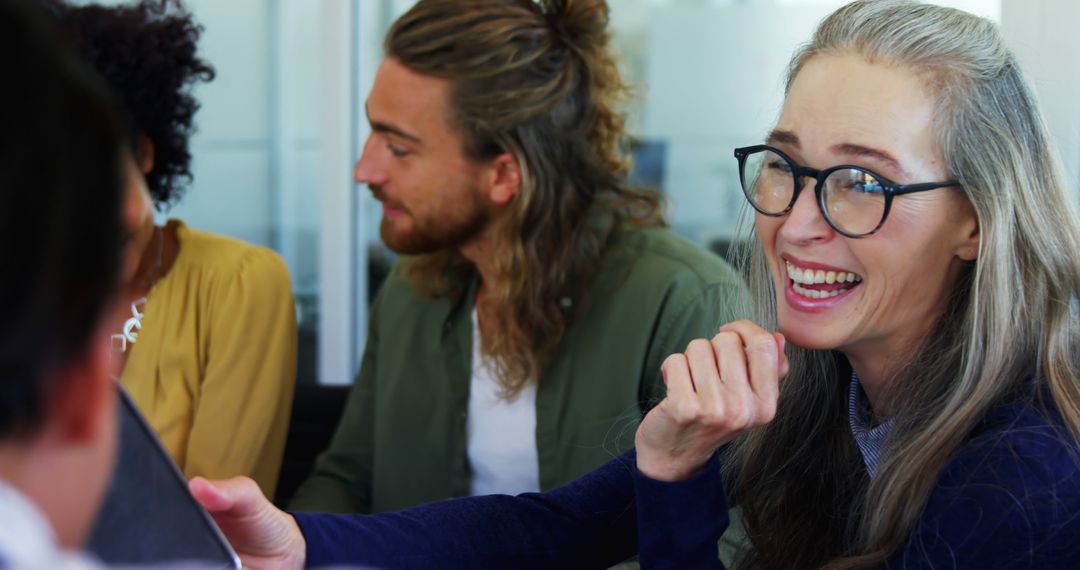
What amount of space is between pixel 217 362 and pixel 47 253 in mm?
1670

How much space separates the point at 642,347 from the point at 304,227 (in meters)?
1.57

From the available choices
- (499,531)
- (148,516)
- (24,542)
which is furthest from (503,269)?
(24,542)

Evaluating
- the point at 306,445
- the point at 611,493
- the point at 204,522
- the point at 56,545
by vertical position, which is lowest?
the point at 306,445

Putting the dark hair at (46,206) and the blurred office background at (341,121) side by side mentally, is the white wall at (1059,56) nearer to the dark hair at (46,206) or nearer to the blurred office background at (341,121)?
the blurred office background at (341,121)

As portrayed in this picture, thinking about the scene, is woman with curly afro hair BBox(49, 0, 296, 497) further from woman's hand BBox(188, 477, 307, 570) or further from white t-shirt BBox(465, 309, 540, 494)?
woman's hand BBox(188, 477, 307, 570)

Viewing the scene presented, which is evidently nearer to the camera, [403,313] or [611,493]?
[611,493]

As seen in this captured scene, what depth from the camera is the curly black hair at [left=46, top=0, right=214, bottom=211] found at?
2.16 m

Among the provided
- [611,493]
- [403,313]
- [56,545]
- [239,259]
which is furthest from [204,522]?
[403,313]

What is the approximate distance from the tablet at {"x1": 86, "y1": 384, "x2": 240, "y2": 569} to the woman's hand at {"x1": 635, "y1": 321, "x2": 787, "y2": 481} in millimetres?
519

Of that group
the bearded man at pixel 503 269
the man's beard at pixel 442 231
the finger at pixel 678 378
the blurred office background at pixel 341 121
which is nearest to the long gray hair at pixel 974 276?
the finger at pixel 678 378

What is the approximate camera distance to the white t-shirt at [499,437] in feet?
7.34

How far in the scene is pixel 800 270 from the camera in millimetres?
1382

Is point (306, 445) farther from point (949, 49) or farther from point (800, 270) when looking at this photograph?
point (949, 49)

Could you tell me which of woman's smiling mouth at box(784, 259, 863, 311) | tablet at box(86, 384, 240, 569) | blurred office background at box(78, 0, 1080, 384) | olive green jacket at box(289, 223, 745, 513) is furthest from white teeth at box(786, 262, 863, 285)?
blurred office background at box(78, 0, 1080, 384)
